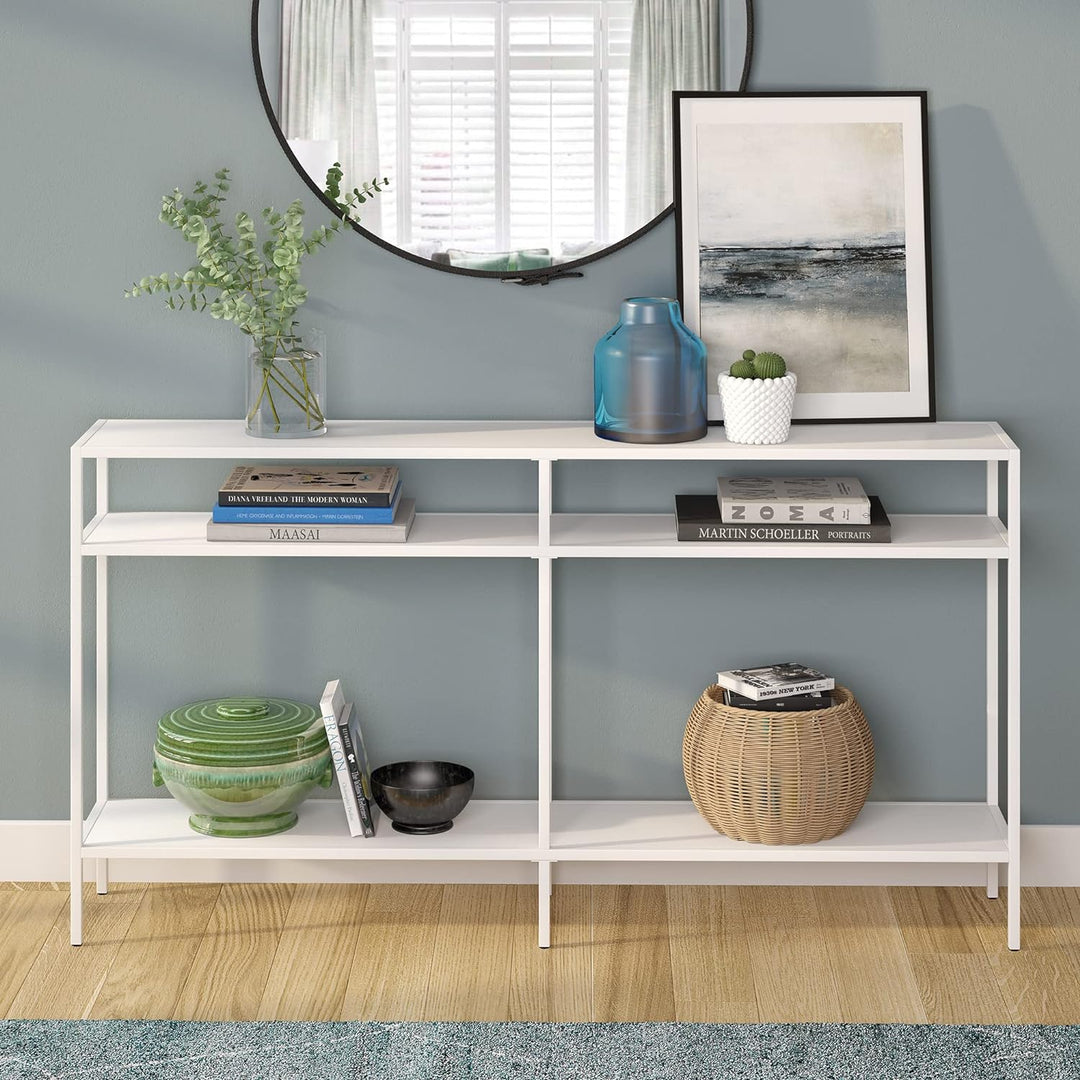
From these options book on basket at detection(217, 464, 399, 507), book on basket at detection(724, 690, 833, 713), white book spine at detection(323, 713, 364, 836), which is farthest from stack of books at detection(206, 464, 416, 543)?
book on basket at detection(724, 690, 833, 713)

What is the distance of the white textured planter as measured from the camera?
2518 mm

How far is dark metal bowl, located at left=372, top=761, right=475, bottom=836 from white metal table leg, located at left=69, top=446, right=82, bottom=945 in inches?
20.5

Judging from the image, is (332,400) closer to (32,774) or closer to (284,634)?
(284,634)

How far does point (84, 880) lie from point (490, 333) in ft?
4.30

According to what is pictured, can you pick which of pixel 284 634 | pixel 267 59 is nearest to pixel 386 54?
pixel 267 59

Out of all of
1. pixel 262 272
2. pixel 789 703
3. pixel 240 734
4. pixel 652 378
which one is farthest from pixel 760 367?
pixel 240 734

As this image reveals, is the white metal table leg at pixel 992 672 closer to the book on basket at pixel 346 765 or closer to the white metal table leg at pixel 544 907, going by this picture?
the white metal table leg at pixel 544 907

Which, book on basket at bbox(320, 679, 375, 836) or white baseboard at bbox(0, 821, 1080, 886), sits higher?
book on basket at bbox(320, 679, 375, 836)

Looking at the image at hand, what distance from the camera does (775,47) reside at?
2.65 metres

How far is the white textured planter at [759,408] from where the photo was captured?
252cm

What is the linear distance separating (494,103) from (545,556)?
0.81 metres

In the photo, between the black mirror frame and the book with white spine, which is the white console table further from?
the black mirror frame

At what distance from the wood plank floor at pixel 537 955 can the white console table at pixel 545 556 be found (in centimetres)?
9

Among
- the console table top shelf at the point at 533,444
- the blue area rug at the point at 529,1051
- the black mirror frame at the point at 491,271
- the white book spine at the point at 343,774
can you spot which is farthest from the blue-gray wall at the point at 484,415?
the blue area rug at the point at 529,1051
